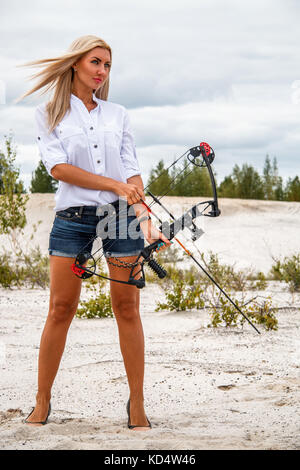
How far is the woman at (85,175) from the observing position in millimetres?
2979

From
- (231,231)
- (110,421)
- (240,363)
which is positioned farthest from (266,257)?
(110,421)

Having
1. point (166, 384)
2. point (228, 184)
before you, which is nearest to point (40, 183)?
point (228, 184)

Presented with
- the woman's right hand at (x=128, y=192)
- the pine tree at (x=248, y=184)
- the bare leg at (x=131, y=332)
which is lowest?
the bare leg at (x=131, y=332)

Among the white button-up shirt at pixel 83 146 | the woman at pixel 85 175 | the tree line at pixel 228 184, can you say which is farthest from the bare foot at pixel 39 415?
the tree line at pixel 228 184

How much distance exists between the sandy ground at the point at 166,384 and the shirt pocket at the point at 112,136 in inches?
61.0

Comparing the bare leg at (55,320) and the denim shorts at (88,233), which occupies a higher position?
the denim shorts at (88,233)

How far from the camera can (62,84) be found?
10.2 ft

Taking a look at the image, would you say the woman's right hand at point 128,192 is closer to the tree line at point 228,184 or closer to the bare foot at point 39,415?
the bare foot at point 39,415

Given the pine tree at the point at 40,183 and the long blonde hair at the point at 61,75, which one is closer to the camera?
the long blonde hair at the point at 61,75

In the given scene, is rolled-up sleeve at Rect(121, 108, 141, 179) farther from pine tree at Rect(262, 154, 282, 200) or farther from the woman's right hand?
pine tree at Rect(262, 154, 282, 200)
